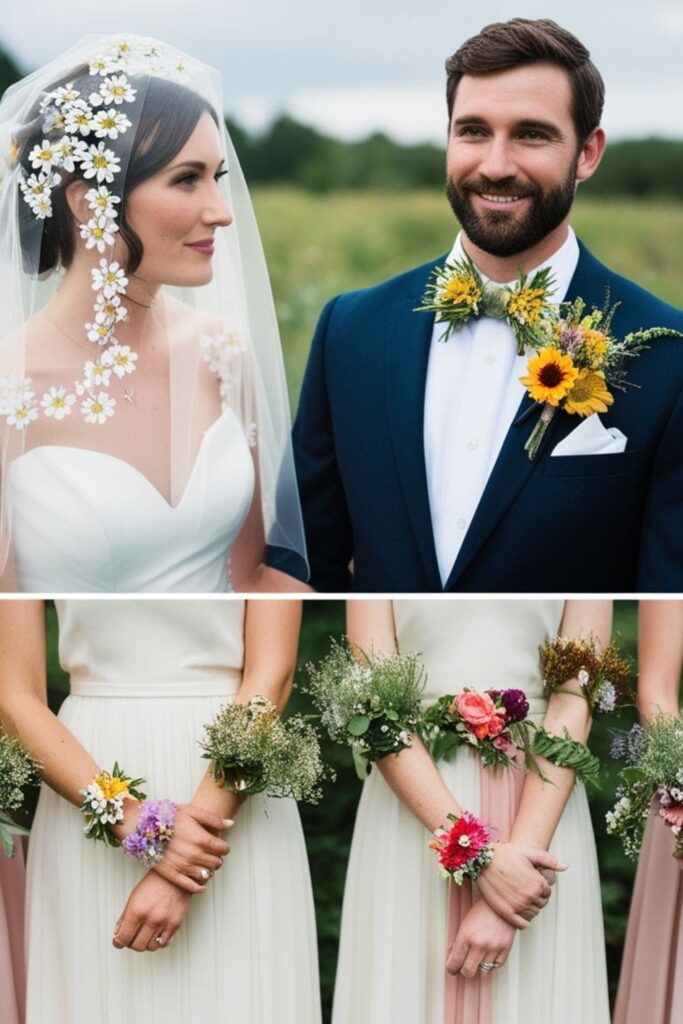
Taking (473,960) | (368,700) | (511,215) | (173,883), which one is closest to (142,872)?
(173,883)

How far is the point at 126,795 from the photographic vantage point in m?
3.00

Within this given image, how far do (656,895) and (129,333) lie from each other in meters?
1.71

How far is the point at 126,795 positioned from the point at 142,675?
0.86ft

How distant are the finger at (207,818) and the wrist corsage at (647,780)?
871 mm

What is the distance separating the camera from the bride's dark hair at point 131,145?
2785mm

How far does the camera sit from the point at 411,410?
115 inches

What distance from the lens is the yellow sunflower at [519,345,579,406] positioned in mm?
2842

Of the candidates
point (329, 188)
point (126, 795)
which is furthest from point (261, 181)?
point (126, 795)

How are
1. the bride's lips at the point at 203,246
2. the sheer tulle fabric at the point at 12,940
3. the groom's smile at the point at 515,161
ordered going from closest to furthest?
1. the groom's smile at the point at 515,161
2. the bride's lips at the point at 203,246
3. the sheer tulle fabric at the point at 12,940

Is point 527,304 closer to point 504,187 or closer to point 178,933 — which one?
point 504,187

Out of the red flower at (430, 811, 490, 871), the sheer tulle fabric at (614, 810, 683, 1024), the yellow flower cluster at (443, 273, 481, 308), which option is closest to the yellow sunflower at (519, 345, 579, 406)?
the yellow flower cluster at (443, 273, 481, 308)

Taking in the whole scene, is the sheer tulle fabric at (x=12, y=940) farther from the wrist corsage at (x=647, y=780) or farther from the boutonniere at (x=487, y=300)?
the boutonniere at (x=487, y=300)

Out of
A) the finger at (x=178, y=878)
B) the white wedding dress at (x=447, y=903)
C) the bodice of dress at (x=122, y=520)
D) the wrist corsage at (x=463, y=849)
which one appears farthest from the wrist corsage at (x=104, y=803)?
the wrist corsage at (x=463, y=849)

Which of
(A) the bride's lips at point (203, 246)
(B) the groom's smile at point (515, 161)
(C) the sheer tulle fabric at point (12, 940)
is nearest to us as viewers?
(B) the groom's smile at point (515, 161)
